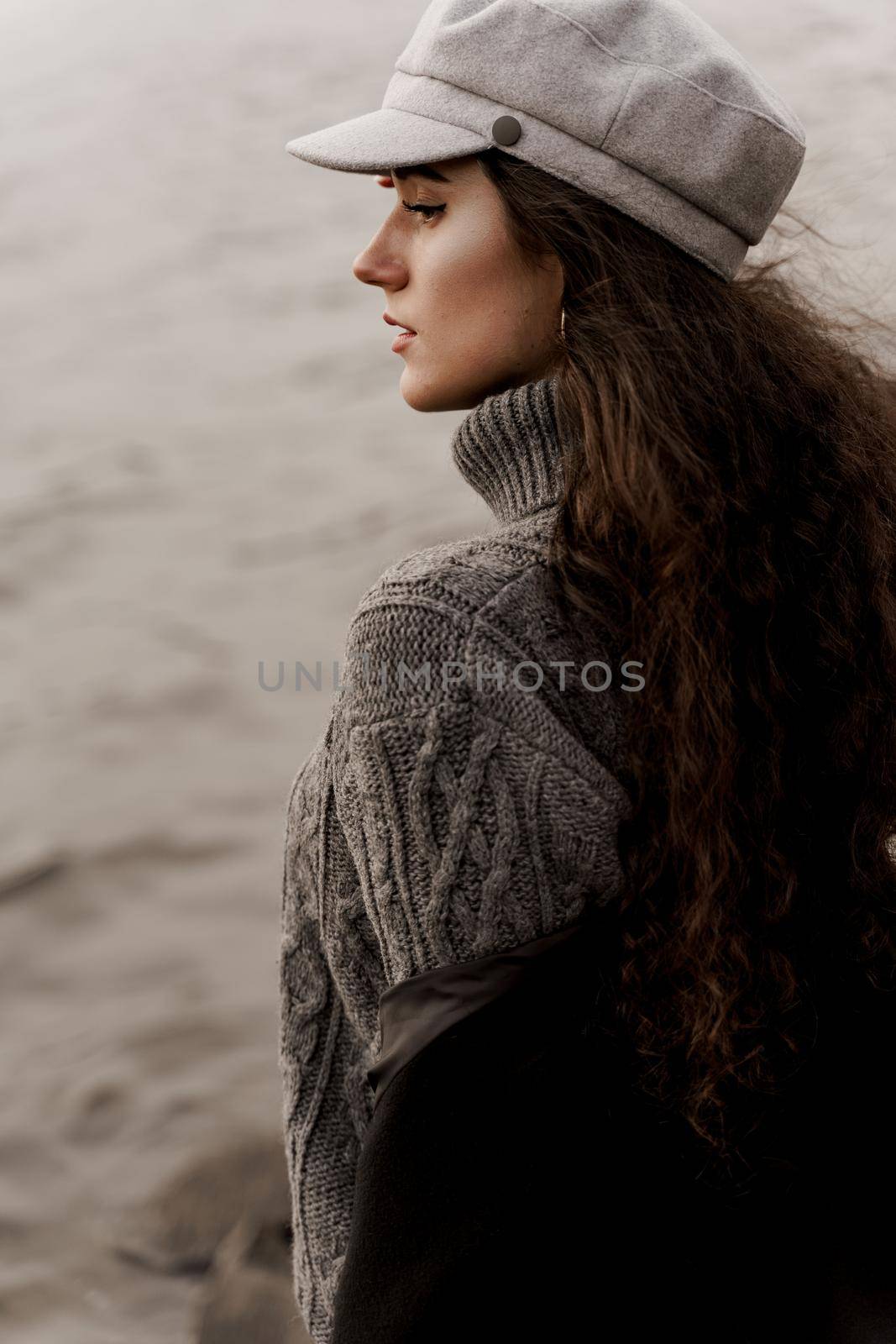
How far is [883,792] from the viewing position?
1.06 metres

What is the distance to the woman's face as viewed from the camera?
1.07 m

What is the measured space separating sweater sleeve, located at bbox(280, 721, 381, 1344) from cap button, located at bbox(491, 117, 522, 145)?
0.55m

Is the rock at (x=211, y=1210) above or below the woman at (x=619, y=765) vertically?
below

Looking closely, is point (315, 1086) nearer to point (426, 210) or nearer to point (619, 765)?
point (619, 765)

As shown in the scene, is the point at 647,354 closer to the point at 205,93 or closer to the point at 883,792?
the point at 883,792

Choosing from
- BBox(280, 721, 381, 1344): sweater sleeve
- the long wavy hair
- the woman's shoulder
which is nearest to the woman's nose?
the long wavy hair

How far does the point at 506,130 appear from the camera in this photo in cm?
100

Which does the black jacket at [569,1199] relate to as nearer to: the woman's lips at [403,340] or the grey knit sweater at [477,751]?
the grey knit sweater at [477,751]

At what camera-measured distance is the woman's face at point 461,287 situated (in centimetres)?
107

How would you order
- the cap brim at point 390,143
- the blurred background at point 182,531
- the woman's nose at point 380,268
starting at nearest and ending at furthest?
the cap brim at point 390,143
the woman's nose at point 380,268
the blurred background at point 182,531

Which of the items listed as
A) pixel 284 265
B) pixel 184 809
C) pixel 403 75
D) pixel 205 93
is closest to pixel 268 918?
pixel 184 809

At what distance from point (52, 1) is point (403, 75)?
334cm

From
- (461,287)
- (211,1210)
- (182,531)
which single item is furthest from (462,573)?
(182,531)

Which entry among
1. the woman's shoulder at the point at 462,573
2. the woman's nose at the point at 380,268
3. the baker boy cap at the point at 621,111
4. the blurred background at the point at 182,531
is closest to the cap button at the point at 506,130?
the baker boy cap at the point at 621,111
